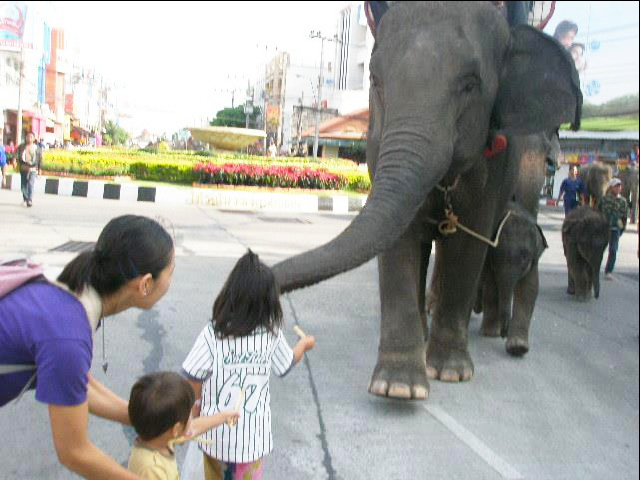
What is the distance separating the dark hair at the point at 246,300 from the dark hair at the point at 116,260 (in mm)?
474

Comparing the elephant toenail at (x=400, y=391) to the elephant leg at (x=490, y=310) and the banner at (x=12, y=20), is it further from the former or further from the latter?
the banner at (x=12, y=20)

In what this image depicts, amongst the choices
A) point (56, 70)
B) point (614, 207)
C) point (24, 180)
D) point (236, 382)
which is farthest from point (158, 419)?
point (24, 180)

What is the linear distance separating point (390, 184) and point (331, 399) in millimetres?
1293

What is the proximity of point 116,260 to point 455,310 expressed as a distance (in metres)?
2.90

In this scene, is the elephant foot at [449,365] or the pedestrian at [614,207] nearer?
the elephant foot at [449,365]

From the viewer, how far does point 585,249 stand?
746cm

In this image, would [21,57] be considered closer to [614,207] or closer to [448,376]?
[448,376]

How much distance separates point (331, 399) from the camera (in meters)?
3.98

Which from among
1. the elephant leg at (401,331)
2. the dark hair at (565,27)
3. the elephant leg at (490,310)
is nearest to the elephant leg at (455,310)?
the elephant leg at (401,331)

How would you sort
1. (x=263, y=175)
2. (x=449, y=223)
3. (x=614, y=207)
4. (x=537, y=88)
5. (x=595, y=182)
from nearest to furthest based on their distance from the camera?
(x=537, y=88) < (x=449, y=223) < (x=595, y=182) < (x=614, y=207) < (x=263, y=175)

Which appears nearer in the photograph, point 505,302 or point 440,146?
point 440,146

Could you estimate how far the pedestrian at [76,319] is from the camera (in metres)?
1.62

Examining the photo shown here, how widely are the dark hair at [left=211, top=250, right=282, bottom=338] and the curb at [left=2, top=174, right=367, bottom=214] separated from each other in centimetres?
1316

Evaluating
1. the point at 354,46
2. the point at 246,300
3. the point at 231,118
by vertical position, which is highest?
the point at 231,118
